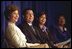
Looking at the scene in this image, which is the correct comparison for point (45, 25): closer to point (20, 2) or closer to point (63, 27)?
point (63, 27)

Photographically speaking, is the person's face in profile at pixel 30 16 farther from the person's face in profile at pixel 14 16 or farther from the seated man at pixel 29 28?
the person's face in profile at pixel 14 16

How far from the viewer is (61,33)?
3.39m

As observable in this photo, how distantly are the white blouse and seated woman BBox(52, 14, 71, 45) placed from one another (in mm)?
469

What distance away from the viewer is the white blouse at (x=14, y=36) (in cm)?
324

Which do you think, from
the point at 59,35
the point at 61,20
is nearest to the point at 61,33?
the point at 59,35

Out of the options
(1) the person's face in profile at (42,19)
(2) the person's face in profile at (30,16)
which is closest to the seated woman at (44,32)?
(1) the person's face in profile at (42,19)

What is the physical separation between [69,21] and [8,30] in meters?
0.91

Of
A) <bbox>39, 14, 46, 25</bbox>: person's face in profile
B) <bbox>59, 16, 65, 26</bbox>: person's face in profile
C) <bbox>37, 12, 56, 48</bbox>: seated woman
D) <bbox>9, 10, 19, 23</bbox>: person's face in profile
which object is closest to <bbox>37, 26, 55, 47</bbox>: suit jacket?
<bbox>37, 12, 56, 48</bbox>: seated woman

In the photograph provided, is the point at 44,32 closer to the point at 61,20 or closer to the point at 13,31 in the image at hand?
the point at 61,20

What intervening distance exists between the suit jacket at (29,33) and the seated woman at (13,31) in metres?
0.05

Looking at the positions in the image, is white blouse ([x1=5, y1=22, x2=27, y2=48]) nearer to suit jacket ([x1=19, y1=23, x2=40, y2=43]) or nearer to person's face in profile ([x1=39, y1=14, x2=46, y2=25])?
suit jacket ([x1=19, y1=23, x2=40, y2=43])

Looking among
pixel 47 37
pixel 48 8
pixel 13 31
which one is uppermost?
pixel 48 8

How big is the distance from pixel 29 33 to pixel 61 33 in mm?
484

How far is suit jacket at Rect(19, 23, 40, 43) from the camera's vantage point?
3.27m
